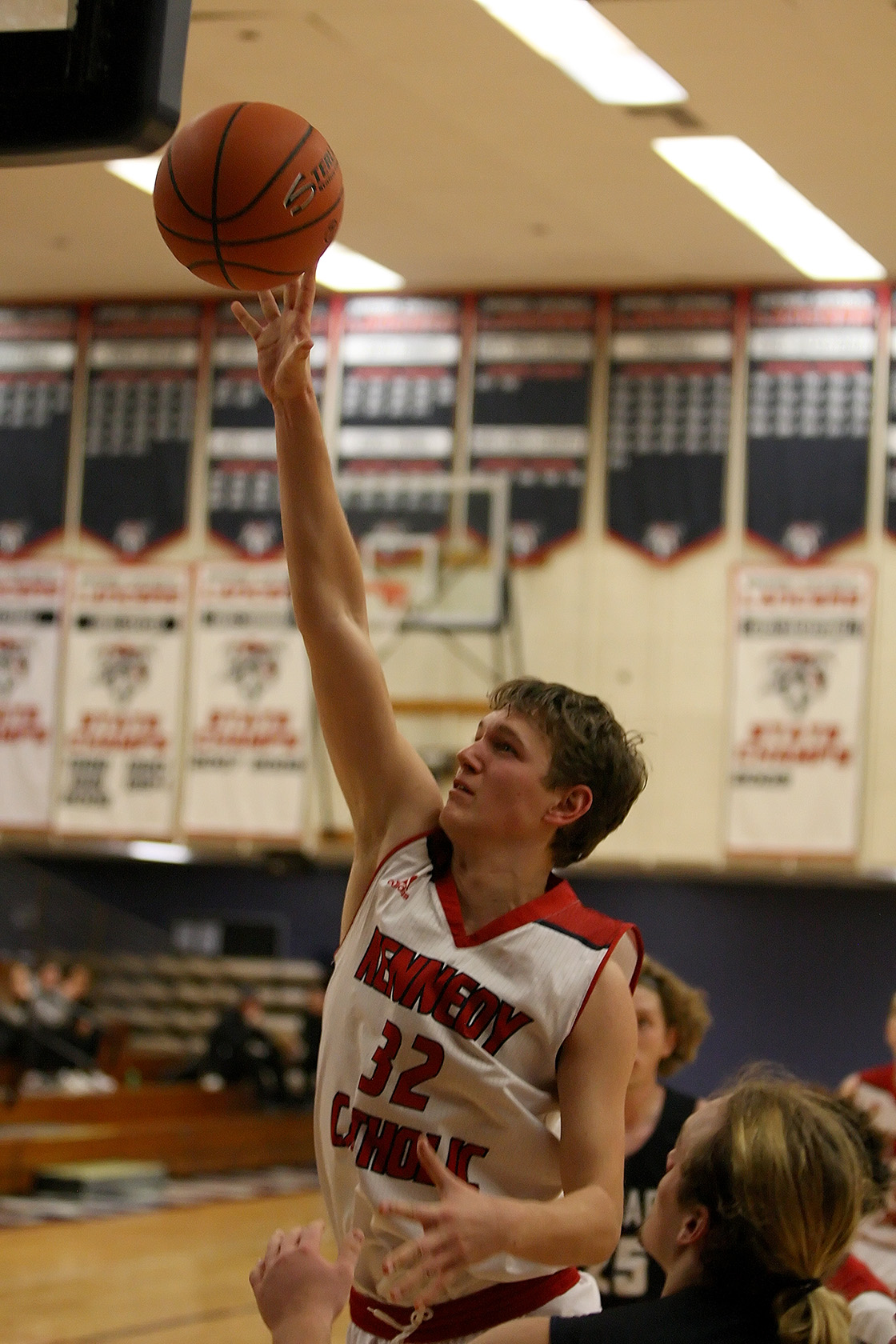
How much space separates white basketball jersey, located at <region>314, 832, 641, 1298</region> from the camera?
2.26 metres

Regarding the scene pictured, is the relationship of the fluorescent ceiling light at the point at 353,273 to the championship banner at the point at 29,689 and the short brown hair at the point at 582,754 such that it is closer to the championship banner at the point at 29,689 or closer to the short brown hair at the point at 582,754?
the championship banner at the point at 29,689

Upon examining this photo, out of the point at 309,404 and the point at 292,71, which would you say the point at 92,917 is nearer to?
the point at 292,71

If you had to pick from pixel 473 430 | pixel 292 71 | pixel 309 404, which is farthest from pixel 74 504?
pixel 309 404

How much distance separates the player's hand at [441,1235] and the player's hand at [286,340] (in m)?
1.20

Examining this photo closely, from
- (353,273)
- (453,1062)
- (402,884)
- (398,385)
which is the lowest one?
(453,1062)

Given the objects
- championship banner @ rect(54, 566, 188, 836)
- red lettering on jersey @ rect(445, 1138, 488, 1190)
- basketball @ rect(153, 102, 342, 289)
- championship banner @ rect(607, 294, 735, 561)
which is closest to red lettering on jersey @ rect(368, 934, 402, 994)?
red lettering on jersey @ rect(445, 1138, 488, 1190)

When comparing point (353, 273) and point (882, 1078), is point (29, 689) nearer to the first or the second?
point (353, 273)

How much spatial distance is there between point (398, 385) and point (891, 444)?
401cm

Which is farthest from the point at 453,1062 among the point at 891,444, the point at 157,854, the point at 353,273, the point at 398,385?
the point at 157,854

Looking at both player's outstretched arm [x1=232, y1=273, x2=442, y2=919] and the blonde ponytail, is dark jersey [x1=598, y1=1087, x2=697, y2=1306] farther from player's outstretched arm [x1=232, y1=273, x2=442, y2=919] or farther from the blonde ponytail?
the blonde ponytail

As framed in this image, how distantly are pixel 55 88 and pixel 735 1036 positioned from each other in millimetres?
12699

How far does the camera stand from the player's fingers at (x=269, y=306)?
270cm

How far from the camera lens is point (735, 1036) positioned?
1416 cm

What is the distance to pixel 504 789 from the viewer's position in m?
2.37
